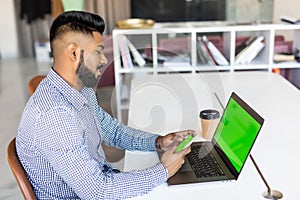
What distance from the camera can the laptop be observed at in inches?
51.3

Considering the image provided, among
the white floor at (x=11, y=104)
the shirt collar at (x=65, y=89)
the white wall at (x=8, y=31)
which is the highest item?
the shirt collar at (x=65, y=89)

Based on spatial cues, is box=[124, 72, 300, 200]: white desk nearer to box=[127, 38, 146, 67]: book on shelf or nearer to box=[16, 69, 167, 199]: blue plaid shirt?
box=[16, 69, 167, 199]: blue plaid shirt

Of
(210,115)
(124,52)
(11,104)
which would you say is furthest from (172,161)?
(11,104)

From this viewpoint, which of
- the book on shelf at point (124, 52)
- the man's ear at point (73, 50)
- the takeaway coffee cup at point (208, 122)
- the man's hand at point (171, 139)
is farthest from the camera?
the book on shelf at point (124, 52)

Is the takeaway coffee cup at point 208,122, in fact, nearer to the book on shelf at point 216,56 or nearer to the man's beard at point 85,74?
the man's beard at point 85,74

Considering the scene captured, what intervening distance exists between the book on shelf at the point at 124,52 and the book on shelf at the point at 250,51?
85 cm

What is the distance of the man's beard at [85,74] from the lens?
4.42 ft

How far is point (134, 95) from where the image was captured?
2.35 m

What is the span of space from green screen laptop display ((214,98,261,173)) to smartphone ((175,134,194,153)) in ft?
0.35

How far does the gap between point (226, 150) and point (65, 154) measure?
1.93ft

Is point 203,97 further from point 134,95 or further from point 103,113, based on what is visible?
point 103,113

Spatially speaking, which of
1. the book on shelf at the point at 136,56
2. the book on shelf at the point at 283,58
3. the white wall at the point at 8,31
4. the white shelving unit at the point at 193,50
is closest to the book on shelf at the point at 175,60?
the white shelving unit at the point at 193,50

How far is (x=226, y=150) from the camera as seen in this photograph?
4.75 ft

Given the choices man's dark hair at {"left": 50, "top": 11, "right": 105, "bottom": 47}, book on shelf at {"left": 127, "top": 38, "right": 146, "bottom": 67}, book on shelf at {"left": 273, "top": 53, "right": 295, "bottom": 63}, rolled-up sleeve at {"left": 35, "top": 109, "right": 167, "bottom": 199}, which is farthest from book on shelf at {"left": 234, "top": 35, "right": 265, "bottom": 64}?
rolled-up sleeve at {"left": 35, "top": 109, "right": 167, "bottom": 199}
